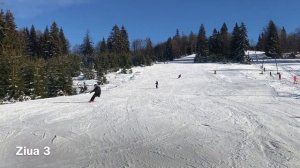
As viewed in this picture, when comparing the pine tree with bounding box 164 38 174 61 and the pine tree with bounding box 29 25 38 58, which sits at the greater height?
the pine tree with bounding box 29 25 38 58

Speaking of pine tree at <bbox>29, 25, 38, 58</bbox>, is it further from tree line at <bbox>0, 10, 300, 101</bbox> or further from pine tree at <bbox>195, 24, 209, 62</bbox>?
pine tree at <bbox>195, 24, 209, 62</bbox>

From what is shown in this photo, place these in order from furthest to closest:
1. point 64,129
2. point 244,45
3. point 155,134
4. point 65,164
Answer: point 244,45
point 64,129
point 155,134
point 65,164

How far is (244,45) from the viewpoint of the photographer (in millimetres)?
93812

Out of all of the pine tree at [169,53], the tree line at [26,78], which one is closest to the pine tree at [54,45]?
the tree line at [26,78]

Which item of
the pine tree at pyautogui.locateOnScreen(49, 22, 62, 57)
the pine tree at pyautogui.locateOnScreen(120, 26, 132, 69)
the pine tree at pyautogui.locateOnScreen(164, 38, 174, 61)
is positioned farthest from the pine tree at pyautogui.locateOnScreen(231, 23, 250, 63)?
the pine tree at pyautogui.locateOnScreen(49, 22, 62, 57)

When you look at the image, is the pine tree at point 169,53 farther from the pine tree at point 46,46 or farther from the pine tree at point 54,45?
the pine tree at point 46,46

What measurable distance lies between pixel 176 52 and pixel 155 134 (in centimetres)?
13020

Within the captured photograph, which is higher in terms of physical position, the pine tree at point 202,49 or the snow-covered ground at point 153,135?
the pine tree at point 202,49

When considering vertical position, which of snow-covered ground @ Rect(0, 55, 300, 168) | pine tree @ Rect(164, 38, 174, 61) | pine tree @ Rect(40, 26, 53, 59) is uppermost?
pine tree @ Rect(40, 26, 53, 59)

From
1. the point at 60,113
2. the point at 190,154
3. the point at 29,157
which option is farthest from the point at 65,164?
the point at 60,113

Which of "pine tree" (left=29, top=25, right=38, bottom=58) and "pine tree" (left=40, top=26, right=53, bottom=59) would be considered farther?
"pine tree" (left=29, top=25, right=38, bottom=58)

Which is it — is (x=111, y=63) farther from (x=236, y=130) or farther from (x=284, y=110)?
(x=236, y=130)

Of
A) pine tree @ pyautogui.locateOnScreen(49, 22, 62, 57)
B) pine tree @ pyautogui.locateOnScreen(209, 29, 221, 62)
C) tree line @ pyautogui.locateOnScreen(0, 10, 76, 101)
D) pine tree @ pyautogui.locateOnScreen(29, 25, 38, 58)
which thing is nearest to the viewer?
tree line @ pyautogui.locateOnScreen(0, 10, 76, 101)

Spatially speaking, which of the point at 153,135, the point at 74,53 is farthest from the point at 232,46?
the point at 153,135
